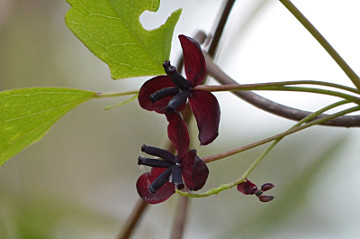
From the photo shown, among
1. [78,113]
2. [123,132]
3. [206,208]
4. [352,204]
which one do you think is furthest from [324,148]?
[78,113]

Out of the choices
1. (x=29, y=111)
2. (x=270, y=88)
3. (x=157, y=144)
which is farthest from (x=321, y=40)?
(x=157, y=144)

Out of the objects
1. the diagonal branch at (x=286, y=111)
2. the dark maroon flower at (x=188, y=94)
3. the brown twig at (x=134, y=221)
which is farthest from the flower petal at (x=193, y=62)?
the brown twig at (x=134, y=221)

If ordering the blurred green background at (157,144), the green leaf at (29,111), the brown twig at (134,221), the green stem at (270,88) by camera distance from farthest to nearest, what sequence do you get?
1. the blurred green background at (157,144)
2. the brown twig at (134,221)
3. the green leaf at (29,111)
4. the green stem at (270,88)

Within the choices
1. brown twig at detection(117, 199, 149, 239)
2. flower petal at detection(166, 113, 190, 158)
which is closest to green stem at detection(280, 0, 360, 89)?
flower petal at detection(166, 113, 190, 158)

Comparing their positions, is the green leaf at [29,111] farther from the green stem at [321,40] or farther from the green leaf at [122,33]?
the green stem at [321,40]

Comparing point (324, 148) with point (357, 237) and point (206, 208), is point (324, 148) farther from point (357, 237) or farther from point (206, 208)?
point (206, 208)

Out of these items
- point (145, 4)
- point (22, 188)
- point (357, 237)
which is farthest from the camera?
point (22, 188)
